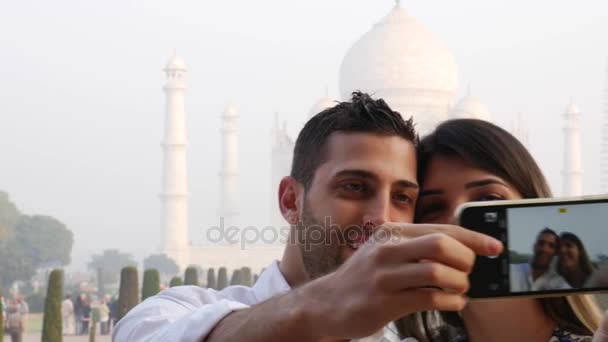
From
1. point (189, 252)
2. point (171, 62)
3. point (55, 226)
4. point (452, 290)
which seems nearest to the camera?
point (452, 290)

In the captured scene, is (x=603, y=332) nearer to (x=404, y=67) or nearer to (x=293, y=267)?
(x=293, y=267)

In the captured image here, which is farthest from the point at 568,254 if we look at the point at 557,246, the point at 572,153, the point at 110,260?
the point at 110,260

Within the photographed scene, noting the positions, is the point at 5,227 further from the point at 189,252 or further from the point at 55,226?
the point at 189,252

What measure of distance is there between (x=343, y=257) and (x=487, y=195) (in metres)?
0.22

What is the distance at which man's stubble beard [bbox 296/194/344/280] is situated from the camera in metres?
1.27

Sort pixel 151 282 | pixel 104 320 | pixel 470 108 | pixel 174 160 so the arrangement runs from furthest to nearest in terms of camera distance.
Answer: pixel 174 160 < pixel 470 108 < pixel 104 320 < pixel 151 282

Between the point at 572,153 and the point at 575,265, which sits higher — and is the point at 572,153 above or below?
above

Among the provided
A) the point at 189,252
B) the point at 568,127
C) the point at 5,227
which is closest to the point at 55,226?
the point at 5,227

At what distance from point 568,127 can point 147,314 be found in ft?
91.8

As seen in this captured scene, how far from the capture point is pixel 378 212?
3.97 feet

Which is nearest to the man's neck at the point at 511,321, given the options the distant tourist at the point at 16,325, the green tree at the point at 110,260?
the distant tourist at the point at 16,325

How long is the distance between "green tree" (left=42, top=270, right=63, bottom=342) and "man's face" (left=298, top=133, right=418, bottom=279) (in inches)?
301

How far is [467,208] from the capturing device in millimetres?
858

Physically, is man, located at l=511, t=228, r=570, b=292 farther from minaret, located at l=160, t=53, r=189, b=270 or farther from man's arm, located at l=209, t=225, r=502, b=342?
minaret, located at l=160, t=53, r=189, b=270
